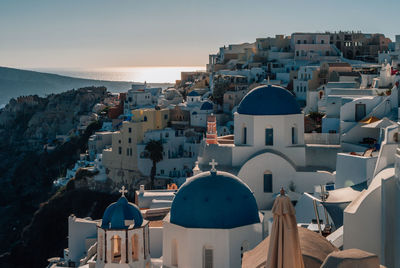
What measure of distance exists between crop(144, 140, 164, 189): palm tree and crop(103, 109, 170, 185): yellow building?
125 cm

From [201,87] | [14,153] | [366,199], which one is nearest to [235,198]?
[366,199]

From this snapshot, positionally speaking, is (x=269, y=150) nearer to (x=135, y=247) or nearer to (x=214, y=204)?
(x=214, y=204)

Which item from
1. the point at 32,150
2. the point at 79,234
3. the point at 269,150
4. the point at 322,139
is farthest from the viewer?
the point at 32,150

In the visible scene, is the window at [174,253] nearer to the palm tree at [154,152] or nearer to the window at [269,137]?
the window at [269,137]

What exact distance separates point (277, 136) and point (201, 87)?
4698 cm

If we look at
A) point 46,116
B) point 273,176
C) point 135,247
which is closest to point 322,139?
point 273,176

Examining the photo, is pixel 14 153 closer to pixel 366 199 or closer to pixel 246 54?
pixel 246 54

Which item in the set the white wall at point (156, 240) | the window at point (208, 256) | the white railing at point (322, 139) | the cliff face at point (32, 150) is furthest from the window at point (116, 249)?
the cliff face at point (32, 150)

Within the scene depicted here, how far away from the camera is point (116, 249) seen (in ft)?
65.4

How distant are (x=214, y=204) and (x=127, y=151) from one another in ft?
110

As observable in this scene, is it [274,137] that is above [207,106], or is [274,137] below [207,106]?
below

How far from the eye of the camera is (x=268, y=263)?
10.9 metres

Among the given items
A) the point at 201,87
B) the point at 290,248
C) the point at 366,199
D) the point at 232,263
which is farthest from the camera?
the point at 201,87

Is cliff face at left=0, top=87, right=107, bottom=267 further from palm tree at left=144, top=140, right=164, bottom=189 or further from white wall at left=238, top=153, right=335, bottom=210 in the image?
white wall at left=238, top=153, right=335, bottom=210
